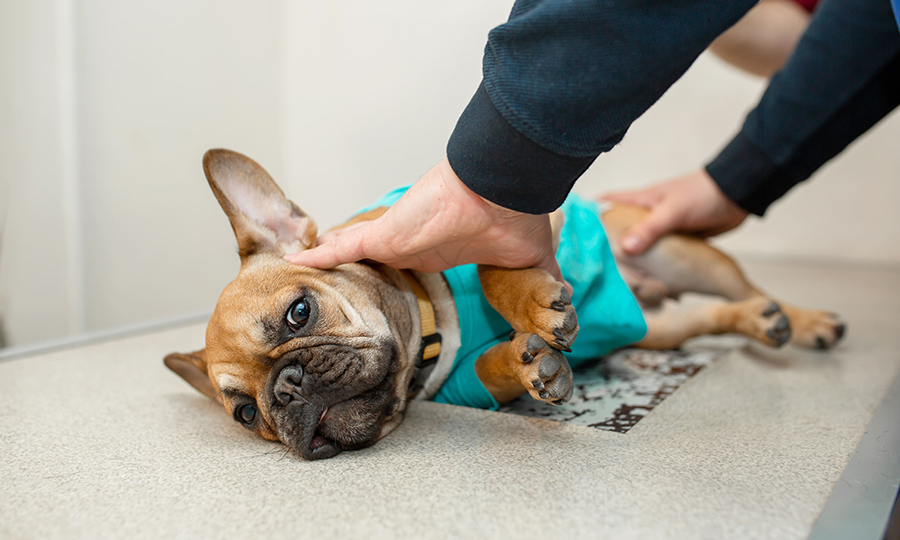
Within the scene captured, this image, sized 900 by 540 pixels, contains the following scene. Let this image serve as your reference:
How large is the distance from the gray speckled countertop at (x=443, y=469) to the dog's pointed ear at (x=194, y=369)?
52 mm

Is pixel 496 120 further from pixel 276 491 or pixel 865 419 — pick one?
pixel 865 419

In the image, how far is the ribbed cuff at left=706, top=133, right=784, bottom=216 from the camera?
197 cm

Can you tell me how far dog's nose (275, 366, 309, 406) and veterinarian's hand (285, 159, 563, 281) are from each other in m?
0.24

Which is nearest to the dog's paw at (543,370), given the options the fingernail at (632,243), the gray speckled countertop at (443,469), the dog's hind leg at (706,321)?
the gray speckled countertop at (443,469)

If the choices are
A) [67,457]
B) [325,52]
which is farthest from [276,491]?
[325,52]

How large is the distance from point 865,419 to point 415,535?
1.03m

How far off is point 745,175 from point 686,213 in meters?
0.22

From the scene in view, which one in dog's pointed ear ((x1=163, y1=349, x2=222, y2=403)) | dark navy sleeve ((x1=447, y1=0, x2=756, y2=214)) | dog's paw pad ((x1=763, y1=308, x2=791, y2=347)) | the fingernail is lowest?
dog's pointed ear ((x1=163, y1=349, x2=222, y2=403))

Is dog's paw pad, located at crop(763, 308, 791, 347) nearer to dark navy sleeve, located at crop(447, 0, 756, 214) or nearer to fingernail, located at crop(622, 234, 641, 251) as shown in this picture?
fingernail, located at crop(622, 234, 641, 251)

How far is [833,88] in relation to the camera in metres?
1.76

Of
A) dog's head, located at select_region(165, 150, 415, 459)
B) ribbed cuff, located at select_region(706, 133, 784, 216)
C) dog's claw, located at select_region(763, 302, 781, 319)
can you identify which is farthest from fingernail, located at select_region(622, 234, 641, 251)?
dog's head, located at select_region(165, 150, 415, 459)

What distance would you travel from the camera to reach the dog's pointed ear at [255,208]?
1.37 m

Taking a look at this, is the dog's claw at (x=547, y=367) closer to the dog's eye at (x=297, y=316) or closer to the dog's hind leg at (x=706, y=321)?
the dog's eye at (x=297, y=316)

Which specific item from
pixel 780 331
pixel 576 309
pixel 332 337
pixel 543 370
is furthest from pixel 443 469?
pixel 780 331
